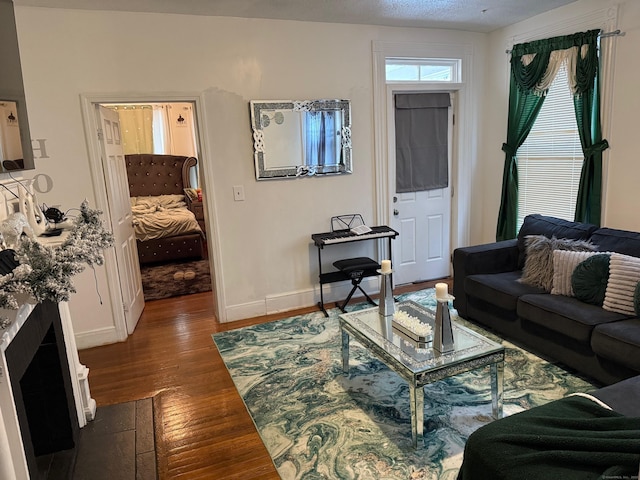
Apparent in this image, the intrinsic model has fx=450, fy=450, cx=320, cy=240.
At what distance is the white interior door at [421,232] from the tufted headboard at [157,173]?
4.56m

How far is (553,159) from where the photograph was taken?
4.19m

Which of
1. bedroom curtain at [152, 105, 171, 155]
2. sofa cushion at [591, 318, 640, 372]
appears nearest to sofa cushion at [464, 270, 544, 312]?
sofa cushion at [591, 318, 640, 372]

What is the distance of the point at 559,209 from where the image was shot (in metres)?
4.19

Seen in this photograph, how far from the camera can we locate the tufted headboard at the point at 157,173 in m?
7.70

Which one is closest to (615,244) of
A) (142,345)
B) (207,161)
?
(207,161)

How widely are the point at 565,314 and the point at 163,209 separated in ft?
19.2

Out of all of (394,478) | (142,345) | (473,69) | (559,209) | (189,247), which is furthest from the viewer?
(189,247)

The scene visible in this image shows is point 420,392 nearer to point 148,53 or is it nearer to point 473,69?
point 148,53

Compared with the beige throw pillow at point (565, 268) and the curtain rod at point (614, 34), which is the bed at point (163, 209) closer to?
the beige throw pillow at point (565, 268)

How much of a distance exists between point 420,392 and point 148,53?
324 cm

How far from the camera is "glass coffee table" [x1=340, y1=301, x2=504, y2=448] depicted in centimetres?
231

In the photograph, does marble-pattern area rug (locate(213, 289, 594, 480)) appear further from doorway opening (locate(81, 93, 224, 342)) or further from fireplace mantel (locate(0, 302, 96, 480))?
fireplace mantel (locate(0, 302, 96, 480))

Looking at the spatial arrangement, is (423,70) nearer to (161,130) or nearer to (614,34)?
(614,34)

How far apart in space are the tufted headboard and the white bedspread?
579 millimetres
